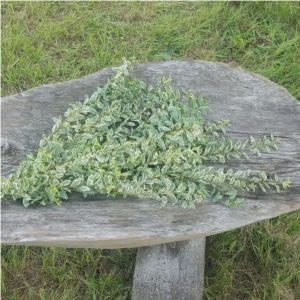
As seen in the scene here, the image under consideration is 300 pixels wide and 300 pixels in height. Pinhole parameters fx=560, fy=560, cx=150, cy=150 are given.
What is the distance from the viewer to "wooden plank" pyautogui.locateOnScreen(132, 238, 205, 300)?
2.01m

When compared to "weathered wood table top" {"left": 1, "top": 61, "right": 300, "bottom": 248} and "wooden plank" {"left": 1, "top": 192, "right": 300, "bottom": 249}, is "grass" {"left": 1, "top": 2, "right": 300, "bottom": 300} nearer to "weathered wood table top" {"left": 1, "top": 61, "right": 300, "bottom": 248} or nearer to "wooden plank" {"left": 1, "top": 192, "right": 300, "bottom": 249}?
"weathered wood table top" {"left": 1, "top": 61, "right": 300, "bottom": 248}

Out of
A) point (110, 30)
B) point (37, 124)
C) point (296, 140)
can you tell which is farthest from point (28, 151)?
point (110, 30)

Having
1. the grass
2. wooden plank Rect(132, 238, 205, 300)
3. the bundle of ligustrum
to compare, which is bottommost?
wooden plank Rect(132, 238, 205, 300)

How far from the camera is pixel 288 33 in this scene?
120 inches

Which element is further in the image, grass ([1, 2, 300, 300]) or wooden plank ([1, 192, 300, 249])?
grass ([1, 2, 300, 300])

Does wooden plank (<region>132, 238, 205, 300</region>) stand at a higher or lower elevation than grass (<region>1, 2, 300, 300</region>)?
lower

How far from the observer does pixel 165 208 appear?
5.03 feet

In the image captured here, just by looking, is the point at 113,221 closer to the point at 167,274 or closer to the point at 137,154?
the point at 137,154

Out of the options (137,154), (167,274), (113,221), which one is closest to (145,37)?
(167,274)

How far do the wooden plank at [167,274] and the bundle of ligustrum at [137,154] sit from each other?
0.54 metres

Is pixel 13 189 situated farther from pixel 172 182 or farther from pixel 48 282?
pixel 48 282

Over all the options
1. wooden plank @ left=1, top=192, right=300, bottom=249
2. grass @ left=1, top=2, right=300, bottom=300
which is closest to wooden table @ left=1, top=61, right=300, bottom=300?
wooden plank @ left=1, top=192, right=300, bottom=249

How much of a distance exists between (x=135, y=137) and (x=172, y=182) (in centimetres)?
18

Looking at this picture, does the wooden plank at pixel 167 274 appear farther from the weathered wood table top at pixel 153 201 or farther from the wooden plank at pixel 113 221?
the wooden plank at pixel 113 221
